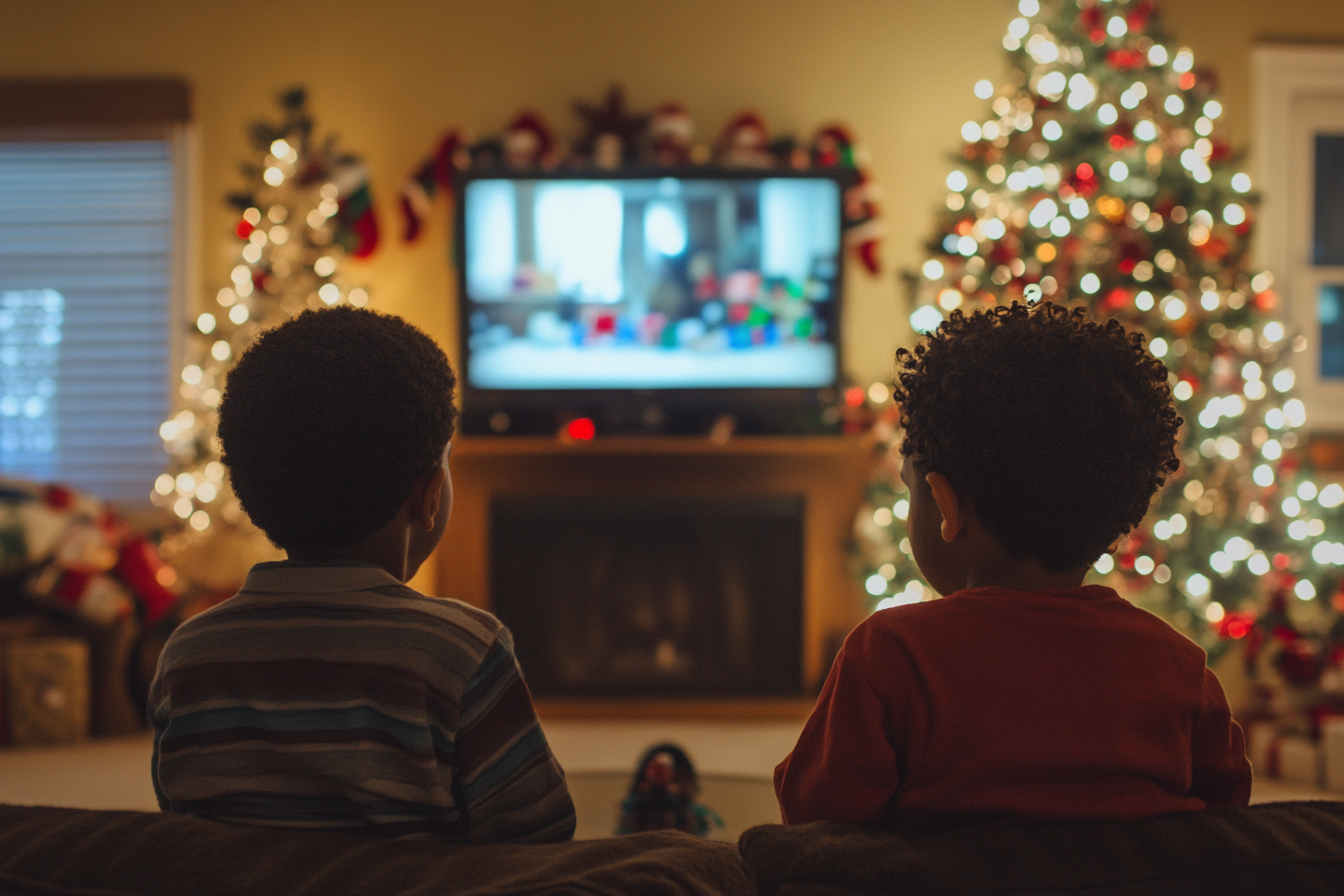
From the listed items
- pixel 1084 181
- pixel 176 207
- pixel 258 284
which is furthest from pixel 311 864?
pixel 176 207

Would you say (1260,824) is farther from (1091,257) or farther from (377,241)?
(377,241)

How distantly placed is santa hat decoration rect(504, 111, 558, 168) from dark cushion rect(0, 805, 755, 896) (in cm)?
300

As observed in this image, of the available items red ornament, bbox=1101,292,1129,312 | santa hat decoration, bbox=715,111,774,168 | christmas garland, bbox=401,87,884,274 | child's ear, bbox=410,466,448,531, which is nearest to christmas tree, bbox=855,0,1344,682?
red ornament, bbox=1101,292,1129,312

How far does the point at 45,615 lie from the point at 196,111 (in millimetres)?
1821

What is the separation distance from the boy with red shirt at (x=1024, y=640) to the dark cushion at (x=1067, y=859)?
11cm

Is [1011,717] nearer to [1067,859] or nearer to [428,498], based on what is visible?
[1067,859]

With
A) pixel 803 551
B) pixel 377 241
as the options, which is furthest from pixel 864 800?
pixel 377 241

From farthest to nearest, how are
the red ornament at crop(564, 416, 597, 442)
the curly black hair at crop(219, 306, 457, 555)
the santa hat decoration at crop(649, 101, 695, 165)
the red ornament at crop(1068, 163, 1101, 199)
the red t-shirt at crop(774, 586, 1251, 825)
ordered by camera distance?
1. the santa hat decoration at crop(649, 101, 695, 165)
2. the red ornament at crop(564, 416, 597, 442)
3. the red ornament at crop(1068, 163, 1101, 199)
4. the curly black hair at crop(219, 306, 457, 555)
5. the red t-shirt at crop(774, 586, 1251, 825)

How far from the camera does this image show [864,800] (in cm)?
70

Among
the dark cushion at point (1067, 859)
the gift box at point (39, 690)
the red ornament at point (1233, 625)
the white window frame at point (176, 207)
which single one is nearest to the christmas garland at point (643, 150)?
the white window frame at point (176, 207)

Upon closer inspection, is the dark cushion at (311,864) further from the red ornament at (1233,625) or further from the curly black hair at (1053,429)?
the red ornament at (1233,625)

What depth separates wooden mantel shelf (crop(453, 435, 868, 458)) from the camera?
119 inches

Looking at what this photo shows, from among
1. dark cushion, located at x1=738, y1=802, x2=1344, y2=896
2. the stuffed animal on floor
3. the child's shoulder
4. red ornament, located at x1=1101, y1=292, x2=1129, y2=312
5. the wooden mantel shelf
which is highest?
red ornament, located at x1=1101, y1=292, x2=1129, y2=312

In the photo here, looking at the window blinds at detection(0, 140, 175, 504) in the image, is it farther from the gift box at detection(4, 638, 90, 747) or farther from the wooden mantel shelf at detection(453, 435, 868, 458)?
the wooden mantel shelf at detection(453, 435, 868, 458)
